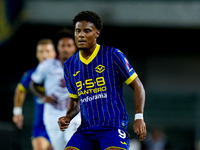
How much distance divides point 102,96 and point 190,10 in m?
12.6

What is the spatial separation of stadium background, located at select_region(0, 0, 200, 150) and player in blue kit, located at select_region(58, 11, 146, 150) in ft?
31.5

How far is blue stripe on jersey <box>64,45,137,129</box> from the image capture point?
167 inches

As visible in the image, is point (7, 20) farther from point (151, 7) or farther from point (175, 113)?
point (175, 113)

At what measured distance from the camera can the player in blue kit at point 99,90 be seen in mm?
4211

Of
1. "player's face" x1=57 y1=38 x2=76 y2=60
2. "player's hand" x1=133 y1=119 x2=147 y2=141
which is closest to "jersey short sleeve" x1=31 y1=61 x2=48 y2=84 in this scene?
"player's face" x1=57 y1=38 x2=76 y2=60

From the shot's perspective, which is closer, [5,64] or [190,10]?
[190,10]

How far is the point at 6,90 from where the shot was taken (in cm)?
1503

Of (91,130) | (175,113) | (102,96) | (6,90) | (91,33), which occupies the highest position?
(91,33)

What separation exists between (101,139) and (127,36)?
1445 cm

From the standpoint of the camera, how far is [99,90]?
4.29 metres

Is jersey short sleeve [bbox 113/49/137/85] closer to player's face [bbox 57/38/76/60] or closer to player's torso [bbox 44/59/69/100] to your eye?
player's face [bbox 57/38/76/60]

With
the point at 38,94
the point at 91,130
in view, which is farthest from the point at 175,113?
the point at 91,130

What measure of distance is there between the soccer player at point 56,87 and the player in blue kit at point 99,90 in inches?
71.9

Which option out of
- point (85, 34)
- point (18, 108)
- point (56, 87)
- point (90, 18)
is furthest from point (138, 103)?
point (18, 108)
